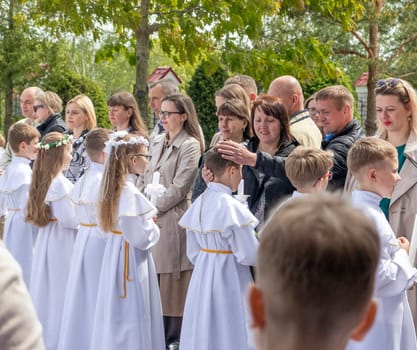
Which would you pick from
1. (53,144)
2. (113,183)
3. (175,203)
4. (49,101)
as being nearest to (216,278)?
(113,183)

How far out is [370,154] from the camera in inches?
180

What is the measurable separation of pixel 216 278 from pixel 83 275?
1.43 meters

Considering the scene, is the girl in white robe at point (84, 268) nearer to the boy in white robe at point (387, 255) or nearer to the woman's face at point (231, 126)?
the woman's face at point (231, 126)

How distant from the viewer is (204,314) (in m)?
5.61

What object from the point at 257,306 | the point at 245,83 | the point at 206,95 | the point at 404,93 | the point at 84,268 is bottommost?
the point at 84,268

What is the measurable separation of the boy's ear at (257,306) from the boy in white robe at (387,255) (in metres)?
2.83

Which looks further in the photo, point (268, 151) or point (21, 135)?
point (21, 135)

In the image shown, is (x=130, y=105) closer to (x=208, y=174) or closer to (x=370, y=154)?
(x=208, y=174)

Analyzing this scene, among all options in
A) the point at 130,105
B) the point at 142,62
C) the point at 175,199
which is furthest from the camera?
the point at 142,62

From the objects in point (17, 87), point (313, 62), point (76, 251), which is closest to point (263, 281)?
point (76, 251)

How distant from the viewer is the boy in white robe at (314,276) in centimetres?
166

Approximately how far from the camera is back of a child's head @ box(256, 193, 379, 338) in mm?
1658

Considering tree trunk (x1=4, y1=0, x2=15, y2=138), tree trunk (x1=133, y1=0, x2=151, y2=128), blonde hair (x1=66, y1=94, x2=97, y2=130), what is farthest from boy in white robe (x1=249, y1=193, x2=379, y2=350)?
tree trunk (x1=4, y1=0, x2=15, y2=138)

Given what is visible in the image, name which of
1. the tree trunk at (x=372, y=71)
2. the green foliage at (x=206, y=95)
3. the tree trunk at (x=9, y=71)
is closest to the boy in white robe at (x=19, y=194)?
the green foliage at (x=206, y=95)
